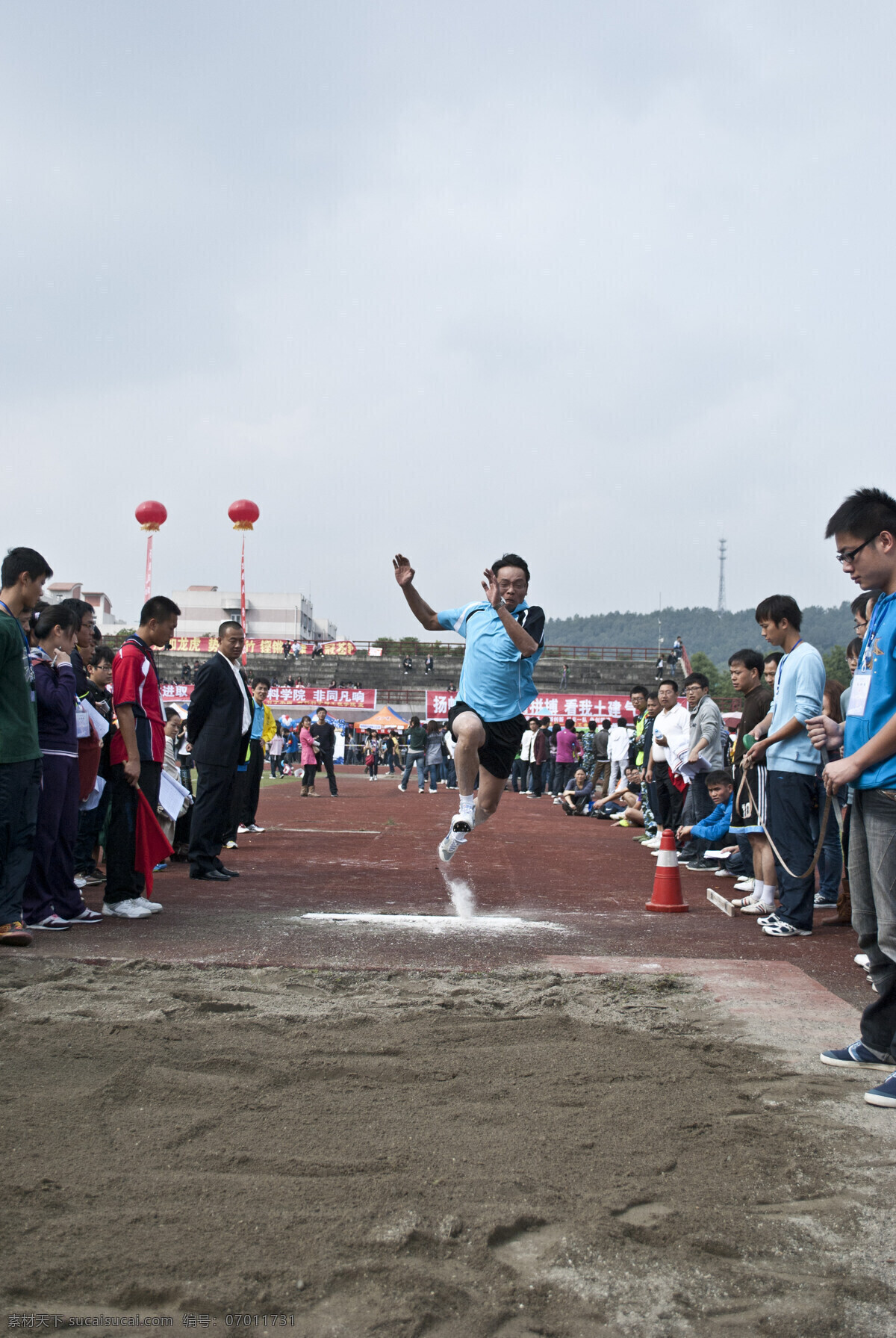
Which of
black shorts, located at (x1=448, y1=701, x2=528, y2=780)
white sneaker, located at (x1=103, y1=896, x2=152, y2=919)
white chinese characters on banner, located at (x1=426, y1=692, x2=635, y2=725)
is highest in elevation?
black shorts, located at (x1=448, y1=701, x2=528, y2=780)

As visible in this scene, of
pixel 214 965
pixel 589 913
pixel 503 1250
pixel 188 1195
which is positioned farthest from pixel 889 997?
pixel 589 913

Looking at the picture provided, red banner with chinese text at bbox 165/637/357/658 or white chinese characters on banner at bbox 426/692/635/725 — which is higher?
red banner with chinese text at bbox 165/637/357/658

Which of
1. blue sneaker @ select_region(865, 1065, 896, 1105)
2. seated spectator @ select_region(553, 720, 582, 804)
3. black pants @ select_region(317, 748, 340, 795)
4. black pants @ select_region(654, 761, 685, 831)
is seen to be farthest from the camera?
seated spectator @ select_region(553, 720, 582, 804)

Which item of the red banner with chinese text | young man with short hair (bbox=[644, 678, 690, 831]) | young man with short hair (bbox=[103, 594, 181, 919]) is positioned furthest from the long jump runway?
the red banner with chinese text

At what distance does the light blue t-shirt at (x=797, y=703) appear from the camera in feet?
19.4

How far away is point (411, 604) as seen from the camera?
701 centimetres

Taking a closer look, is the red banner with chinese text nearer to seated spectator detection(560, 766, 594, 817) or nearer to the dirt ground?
seated spectator detection(560, 766, 594, 817)

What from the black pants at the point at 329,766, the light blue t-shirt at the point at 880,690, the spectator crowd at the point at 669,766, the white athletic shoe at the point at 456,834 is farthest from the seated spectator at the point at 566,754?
the light blue t-shirt at the point at 880,690

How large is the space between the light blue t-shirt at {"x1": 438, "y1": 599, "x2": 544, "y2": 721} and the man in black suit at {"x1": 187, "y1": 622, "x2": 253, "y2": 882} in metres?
2.21

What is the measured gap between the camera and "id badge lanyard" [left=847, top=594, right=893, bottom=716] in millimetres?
3459

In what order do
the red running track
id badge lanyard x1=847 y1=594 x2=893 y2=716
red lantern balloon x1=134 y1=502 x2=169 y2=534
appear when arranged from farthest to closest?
red lantern balloon x1=134 y1=502 x2=169 y2=534
the red running track
id badge lanyard x1=847 y1=594 x2=893 y2=716

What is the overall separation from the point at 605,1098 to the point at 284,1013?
4.46 ft

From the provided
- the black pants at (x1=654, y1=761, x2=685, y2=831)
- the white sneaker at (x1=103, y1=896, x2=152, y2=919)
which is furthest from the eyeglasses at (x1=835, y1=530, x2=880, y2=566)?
the black pants at (x1=654, y1=761, x2=685, y2=831)

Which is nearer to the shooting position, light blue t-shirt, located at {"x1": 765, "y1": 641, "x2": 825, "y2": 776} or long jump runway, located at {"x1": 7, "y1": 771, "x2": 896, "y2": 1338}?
long jump runway, located at {"x1": 7, "y1": 771, "x2": 896, "y2": 1338}
